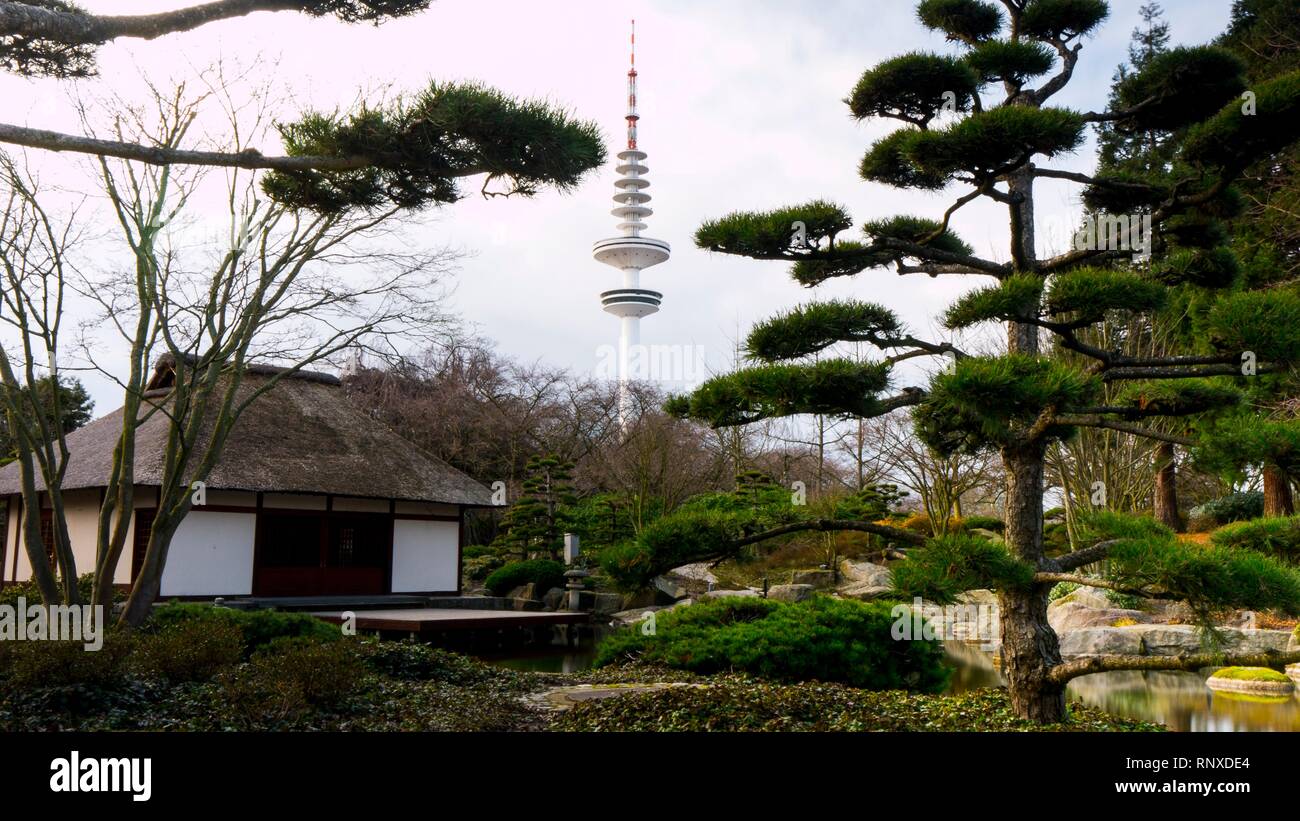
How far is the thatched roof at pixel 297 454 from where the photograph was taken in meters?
15.1

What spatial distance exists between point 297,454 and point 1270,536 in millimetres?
14691

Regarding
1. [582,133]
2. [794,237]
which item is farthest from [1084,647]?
[582,133]

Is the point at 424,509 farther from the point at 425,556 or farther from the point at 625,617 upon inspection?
the point at 625,617

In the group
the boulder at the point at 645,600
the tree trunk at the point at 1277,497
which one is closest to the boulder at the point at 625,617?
the boulder at the point at 645,600

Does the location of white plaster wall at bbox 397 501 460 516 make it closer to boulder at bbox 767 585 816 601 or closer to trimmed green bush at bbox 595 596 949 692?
boulder at bbox 767 585 816 601

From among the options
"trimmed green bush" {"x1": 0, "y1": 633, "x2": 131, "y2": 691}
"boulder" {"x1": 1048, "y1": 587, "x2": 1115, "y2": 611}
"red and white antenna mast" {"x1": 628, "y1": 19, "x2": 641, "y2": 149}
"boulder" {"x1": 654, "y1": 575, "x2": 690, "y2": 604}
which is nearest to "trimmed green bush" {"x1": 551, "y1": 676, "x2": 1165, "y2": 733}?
"trimmed green bush" {"x1": 0, "y1": 633, "x2": 131, "y2": 691}

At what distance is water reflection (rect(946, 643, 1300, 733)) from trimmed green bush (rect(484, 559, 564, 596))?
7.98 meters

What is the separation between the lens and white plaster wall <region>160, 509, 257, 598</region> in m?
14.7

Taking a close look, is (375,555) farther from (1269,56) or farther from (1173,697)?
(1269,56)

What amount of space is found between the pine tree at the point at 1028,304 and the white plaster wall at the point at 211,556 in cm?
1214

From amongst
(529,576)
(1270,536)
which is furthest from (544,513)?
(1270,536)

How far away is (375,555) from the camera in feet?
56.7

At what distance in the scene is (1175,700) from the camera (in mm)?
9492
